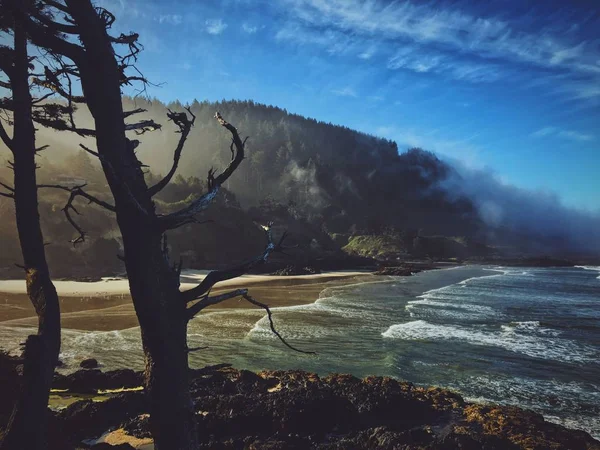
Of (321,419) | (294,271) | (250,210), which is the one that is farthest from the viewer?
(250,210)

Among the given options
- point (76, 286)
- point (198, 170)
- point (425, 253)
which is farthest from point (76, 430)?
point (198, 170)

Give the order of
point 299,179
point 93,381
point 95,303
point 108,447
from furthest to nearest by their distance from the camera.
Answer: point 299,179 → point 95,303 → point 93,381 → point 108,447

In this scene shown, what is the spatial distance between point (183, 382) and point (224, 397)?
327 inches

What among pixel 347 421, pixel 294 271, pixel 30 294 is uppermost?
pixel 30 294

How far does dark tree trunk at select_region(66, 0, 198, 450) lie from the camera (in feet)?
8.64

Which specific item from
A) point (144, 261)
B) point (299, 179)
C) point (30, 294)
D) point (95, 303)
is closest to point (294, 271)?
point (95, 303)

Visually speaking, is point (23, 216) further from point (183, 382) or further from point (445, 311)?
point (445, 311)

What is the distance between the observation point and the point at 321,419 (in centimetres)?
938

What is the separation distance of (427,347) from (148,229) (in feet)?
54.5

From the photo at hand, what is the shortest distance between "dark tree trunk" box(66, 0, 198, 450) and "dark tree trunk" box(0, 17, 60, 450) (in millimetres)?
2299

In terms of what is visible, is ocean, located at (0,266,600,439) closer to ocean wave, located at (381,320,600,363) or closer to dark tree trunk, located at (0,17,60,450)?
ocean wave, located at (381,320,600,363)

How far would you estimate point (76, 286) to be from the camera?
36.6 m

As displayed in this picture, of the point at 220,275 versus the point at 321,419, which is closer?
the point at 220,275

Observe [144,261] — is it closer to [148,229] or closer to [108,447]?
[148,229]
